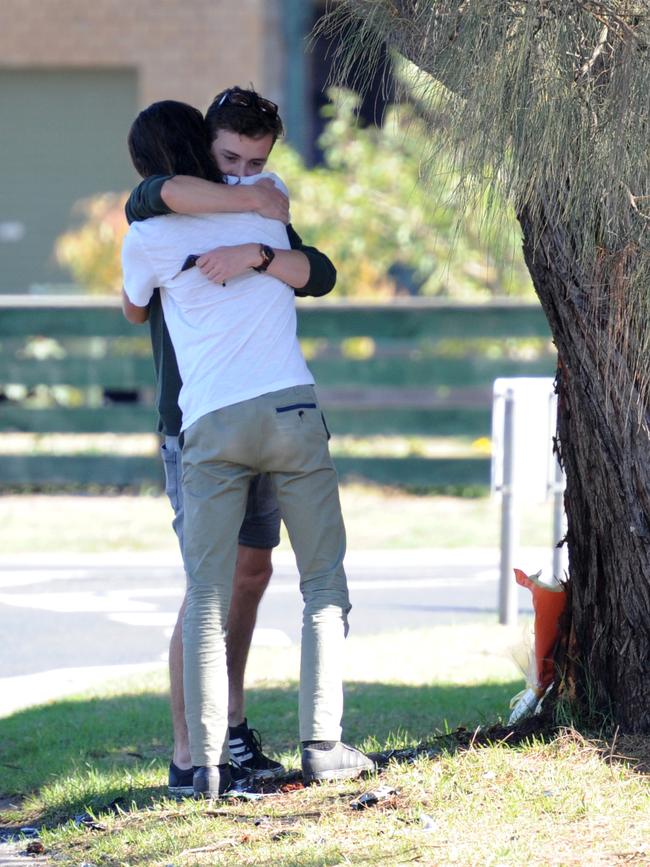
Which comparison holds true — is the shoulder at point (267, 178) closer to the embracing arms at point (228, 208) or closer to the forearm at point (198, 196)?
the embracing arms at point (228, 208)

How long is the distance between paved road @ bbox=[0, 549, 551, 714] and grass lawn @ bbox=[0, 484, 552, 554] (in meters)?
0.32

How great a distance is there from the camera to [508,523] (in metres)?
6.65

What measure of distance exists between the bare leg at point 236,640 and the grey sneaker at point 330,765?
0.40 meters

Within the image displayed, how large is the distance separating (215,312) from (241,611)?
3.12ft

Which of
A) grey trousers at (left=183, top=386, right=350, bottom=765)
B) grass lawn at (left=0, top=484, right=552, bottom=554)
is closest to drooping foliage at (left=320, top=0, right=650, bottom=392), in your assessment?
grey trousers at (left=183, top=386, right=350, bottom=765)

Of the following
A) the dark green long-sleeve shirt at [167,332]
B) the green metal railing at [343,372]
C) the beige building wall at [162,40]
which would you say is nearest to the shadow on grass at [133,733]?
the dark green long-sleeve shirt at [167,332]

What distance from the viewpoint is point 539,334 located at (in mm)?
10297

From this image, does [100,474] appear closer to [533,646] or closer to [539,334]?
[539,334]

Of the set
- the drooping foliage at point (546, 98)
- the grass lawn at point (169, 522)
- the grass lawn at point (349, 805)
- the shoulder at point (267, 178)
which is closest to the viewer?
the drooping foliage at point (546, 98)

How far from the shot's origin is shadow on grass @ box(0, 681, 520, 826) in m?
4.06

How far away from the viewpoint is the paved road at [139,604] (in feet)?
20.0

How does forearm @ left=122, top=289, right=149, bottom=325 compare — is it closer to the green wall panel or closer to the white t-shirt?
the white t-shirt

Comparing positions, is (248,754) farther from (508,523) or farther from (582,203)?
(508,523)

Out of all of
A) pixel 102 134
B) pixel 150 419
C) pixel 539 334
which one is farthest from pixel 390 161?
pixel 102 134
